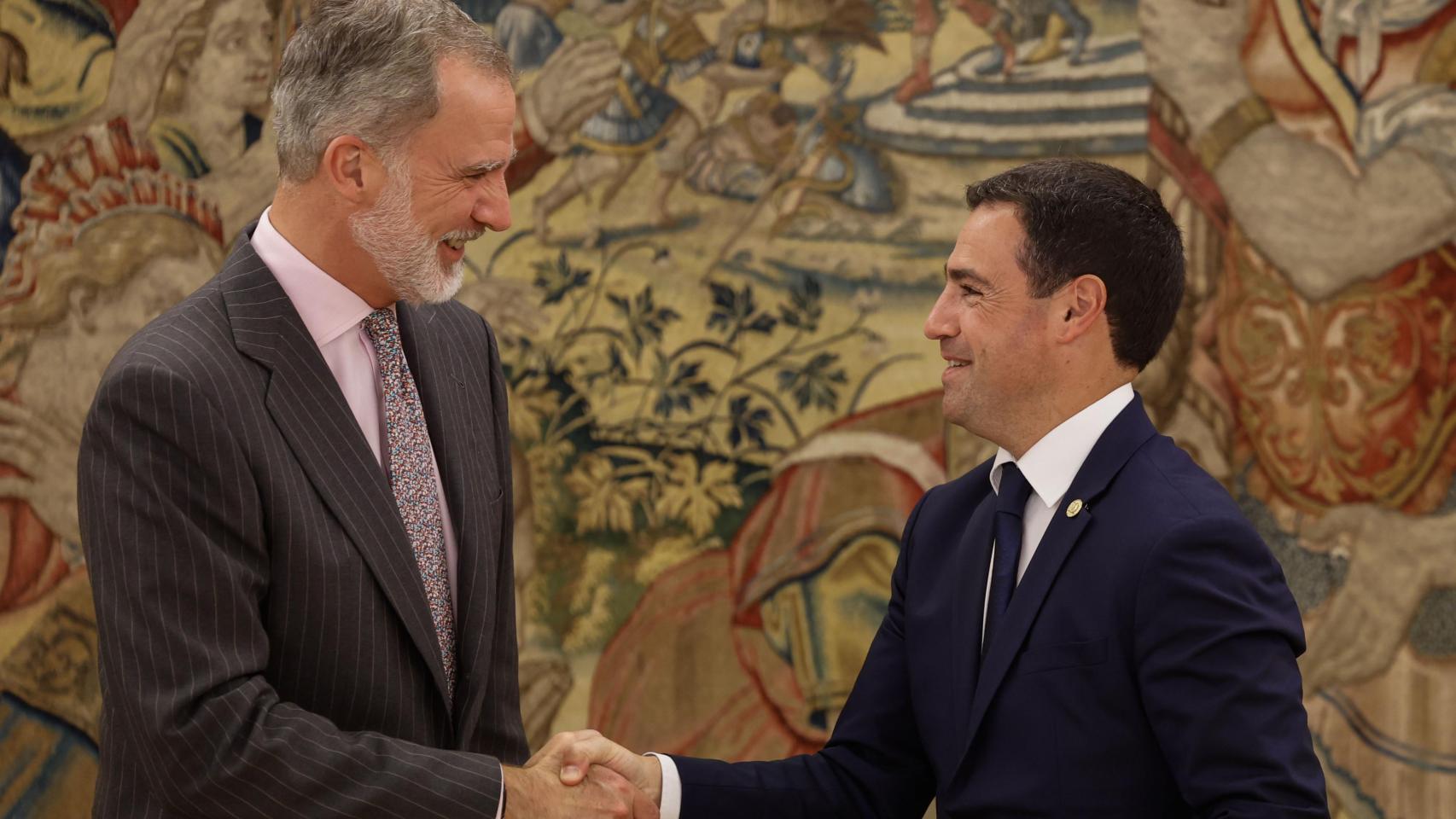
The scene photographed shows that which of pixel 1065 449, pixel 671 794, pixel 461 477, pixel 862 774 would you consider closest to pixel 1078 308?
pixel 1065 449

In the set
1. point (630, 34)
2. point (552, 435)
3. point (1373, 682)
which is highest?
point (630, 34)

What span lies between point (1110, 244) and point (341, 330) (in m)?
1.41

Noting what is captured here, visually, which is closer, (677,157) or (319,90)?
(319,90)

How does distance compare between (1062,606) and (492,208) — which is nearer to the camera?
(1062,606)

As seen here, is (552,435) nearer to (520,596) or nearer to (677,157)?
(520,596)

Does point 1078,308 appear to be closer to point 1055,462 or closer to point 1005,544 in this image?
point 1055,462

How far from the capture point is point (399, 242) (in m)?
2.71

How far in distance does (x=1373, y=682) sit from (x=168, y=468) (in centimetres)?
385

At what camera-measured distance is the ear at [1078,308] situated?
277cm

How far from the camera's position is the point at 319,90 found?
8.82 feet

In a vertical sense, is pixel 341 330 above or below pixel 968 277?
below

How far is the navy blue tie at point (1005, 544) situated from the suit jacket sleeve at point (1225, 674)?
0.92 feet

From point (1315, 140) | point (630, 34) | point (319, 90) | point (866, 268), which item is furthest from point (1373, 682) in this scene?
point (319, 90)

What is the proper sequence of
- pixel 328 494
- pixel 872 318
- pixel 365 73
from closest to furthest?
pixel 328 494, pixel 365 73, pixel 872 318
